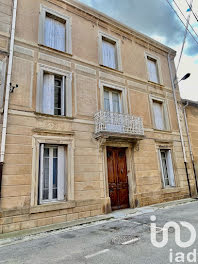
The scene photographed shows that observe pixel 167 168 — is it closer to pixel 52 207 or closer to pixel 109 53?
pixel 52 207

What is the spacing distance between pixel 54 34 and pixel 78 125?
4533 millimetres

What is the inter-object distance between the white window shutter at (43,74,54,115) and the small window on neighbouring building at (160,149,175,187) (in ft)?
21.1

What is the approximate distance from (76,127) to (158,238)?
459 centimetres

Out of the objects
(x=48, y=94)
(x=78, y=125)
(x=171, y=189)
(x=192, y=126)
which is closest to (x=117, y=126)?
(x=78, y=125)

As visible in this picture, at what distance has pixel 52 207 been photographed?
562 cm

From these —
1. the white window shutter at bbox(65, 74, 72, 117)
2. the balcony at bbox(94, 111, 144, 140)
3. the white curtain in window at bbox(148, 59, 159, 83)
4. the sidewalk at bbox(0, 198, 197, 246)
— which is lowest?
the sidewalk at bbox(0, 198, 197, 246)

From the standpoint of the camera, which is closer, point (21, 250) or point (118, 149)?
point (21, 250)

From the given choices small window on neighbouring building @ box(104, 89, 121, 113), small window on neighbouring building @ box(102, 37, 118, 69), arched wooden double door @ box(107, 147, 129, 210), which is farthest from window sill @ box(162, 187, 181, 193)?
small window on neighbouring building @ box(102, 37, 118, 69)

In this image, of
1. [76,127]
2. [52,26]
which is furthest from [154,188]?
[52,26]

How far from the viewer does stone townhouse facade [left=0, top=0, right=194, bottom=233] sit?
566cm

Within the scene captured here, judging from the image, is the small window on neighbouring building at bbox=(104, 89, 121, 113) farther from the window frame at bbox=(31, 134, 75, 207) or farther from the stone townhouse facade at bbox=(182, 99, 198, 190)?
the stone townhouse facade at bbox=(182, 99, 198, 190)

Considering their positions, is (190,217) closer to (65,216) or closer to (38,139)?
(65,216)

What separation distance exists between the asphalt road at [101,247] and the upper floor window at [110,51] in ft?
24.8

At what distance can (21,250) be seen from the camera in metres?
3.71
